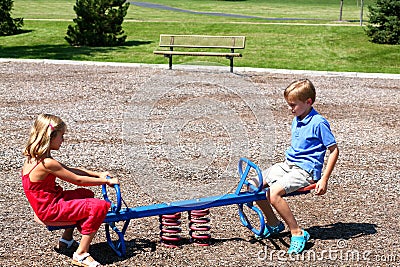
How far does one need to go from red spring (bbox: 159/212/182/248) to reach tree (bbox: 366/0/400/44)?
15774 mm

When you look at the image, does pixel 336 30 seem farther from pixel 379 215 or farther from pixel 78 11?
pixel 379 215

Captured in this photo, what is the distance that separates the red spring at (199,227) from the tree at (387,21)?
15608 mm

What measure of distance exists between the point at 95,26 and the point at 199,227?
51.5ft

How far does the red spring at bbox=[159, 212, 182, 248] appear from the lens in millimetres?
4688

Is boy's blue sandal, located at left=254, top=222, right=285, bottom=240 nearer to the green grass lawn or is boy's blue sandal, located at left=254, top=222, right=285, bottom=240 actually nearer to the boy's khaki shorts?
the boy's khaki shorts

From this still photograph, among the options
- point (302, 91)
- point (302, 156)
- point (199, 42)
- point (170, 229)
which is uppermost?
point (302, 91)

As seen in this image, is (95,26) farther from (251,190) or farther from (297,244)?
(297,244)

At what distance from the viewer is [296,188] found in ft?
15.1

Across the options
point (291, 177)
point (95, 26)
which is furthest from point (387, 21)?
point (291, 177)

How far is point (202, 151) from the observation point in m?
7.53

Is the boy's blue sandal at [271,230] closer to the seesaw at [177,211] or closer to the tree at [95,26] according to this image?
the seesaw at [177,211]

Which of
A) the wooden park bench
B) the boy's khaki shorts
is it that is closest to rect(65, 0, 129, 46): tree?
the wooden park bench


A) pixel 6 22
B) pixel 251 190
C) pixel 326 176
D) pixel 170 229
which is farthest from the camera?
pixel 6 22

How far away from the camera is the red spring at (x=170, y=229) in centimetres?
469
